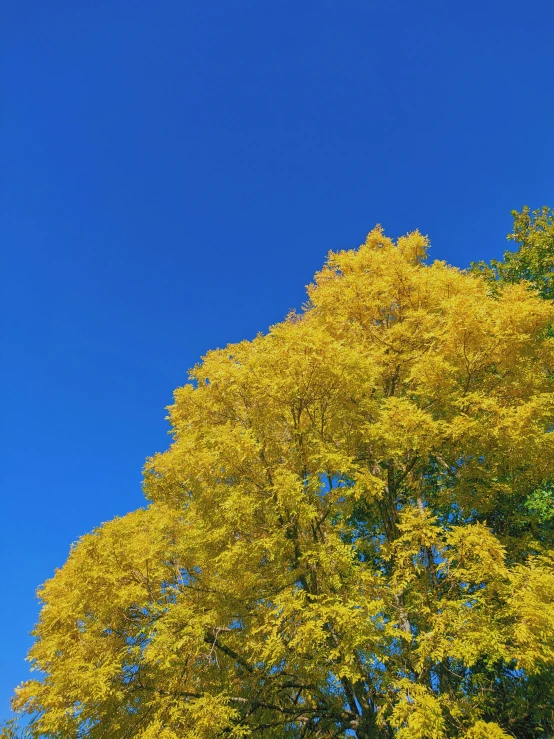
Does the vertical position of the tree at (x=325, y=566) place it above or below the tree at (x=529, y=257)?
below

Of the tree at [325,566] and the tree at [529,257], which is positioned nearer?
the tree at [325,566]

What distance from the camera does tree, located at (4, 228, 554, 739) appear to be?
248 inches

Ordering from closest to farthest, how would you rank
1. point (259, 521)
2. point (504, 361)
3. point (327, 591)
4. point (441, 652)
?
1. point (441, 652)
2. point (327, 591)
3. point (259, 521)
4. point (504, 361)

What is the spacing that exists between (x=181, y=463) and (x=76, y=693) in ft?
12.2

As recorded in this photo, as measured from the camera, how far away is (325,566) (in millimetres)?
6445

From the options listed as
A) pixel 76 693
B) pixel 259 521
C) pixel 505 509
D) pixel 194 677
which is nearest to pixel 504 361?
pixel 505 509

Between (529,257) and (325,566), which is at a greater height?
(529,257)

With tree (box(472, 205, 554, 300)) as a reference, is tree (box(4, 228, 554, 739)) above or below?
below

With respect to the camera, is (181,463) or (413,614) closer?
(413,614)

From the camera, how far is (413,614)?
23.4ft

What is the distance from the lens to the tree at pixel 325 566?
248 inches

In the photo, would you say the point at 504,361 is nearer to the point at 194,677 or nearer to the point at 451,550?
the point at 451,550

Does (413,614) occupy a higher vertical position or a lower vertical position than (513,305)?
lower

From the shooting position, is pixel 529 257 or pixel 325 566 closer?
pixel 325 566
